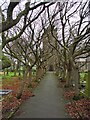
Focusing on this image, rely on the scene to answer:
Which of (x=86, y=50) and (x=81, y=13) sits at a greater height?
(x=81, y=13)

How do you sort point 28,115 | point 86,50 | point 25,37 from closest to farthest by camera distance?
point 28,115
point 86,50
point 25,37

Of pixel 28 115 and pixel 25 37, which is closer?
pixel 28 115

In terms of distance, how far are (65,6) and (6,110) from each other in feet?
33.7

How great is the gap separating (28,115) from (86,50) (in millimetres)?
11342

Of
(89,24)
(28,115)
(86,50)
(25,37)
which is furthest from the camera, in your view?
(25,37)

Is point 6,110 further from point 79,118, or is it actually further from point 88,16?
point 88,16

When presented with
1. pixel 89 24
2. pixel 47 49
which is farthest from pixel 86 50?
pixel 47 49

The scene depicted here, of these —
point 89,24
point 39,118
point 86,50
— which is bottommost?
point 39,118

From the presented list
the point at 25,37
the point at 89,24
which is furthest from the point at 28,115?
the point at 25,37

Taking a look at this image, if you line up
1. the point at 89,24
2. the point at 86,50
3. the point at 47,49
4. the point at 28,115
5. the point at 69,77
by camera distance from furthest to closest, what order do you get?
1. the point at 47,49
2. the point at 69,77
3. the point at 86,50
4. the point at 89,24
5. the point at 28,115

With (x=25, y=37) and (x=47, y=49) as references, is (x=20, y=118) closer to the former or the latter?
(x=25, y=37)

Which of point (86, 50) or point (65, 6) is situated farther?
point (86, 50)

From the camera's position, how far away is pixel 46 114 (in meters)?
11.5

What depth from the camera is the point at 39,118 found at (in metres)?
10.7
